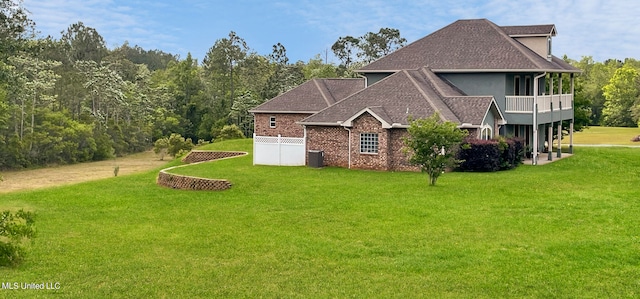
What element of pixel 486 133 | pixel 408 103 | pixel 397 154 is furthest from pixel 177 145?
pixel 486 133

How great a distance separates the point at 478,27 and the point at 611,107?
48.0m

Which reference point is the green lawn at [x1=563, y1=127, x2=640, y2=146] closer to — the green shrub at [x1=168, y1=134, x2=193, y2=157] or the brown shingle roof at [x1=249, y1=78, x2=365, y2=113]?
the brown shingle roof at [x1=249, y1=78, x2=365, y2=113]

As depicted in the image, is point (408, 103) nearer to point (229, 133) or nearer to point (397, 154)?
point (397, 154)

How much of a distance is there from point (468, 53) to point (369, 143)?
28.1ft

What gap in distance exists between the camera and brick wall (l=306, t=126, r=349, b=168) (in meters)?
28.0

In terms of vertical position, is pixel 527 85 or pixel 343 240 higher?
pixel 527 85

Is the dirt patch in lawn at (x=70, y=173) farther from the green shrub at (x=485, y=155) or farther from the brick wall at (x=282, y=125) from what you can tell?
the green shrub at (x=485, y=155)

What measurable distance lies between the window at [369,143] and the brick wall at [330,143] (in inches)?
32.0

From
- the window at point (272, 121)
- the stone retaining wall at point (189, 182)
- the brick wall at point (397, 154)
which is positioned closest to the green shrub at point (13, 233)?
the stone retaining wall at point (189, 182)

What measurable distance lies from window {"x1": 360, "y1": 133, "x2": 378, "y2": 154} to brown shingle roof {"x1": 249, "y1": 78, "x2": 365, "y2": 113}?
299 inches

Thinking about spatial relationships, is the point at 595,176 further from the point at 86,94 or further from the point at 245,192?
the point at 86,94

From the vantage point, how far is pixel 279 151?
29.8 m

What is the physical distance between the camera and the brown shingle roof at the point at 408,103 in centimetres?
2692

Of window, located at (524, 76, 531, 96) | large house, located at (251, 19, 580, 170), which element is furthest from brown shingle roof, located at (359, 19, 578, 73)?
window, located at (524, 76, 531, 96)
